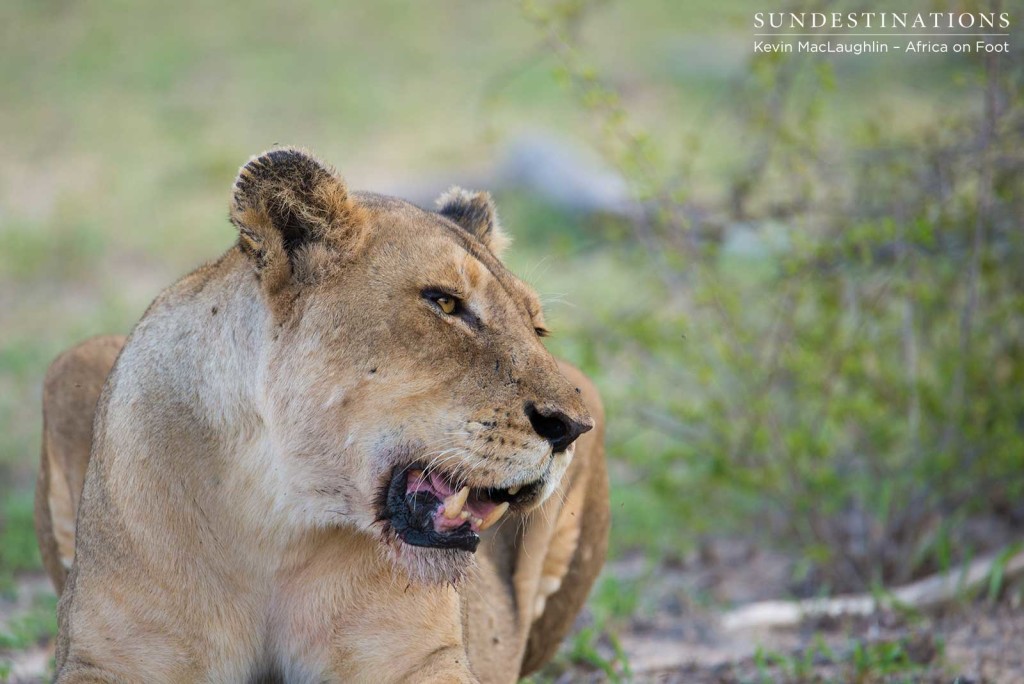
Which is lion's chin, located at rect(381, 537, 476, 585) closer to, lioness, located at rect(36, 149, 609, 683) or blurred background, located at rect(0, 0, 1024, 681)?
lioness, located at rect(36, 149, 609, 683)

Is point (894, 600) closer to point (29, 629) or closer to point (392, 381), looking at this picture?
point (392, 381)

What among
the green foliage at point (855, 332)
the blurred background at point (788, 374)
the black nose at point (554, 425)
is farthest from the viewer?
the green foliage at point (855, 332)

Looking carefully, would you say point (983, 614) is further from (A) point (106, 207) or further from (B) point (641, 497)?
(A) point (106, 207)

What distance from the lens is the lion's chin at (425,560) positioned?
8.51 feet

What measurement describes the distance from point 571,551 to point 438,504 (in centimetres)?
138

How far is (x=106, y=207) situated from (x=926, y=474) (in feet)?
27.3

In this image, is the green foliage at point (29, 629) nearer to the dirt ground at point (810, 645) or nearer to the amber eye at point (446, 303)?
the dirt ground at point (810, 645)

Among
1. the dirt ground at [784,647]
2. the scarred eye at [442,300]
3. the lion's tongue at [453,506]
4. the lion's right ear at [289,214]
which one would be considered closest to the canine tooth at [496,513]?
→ the lion's tongue at [453,506]

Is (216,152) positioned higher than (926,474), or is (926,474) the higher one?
(216,152)

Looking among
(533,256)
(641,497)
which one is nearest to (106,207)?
(533,256)

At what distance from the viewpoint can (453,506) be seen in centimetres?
259

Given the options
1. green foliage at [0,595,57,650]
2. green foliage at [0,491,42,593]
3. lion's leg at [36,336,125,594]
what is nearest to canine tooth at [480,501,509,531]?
lion's leg at [36,336,125,594]

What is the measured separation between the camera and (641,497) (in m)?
6.93

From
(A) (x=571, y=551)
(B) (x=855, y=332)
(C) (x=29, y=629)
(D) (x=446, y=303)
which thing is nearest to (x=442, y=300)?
(D) (x=446, y=303)
